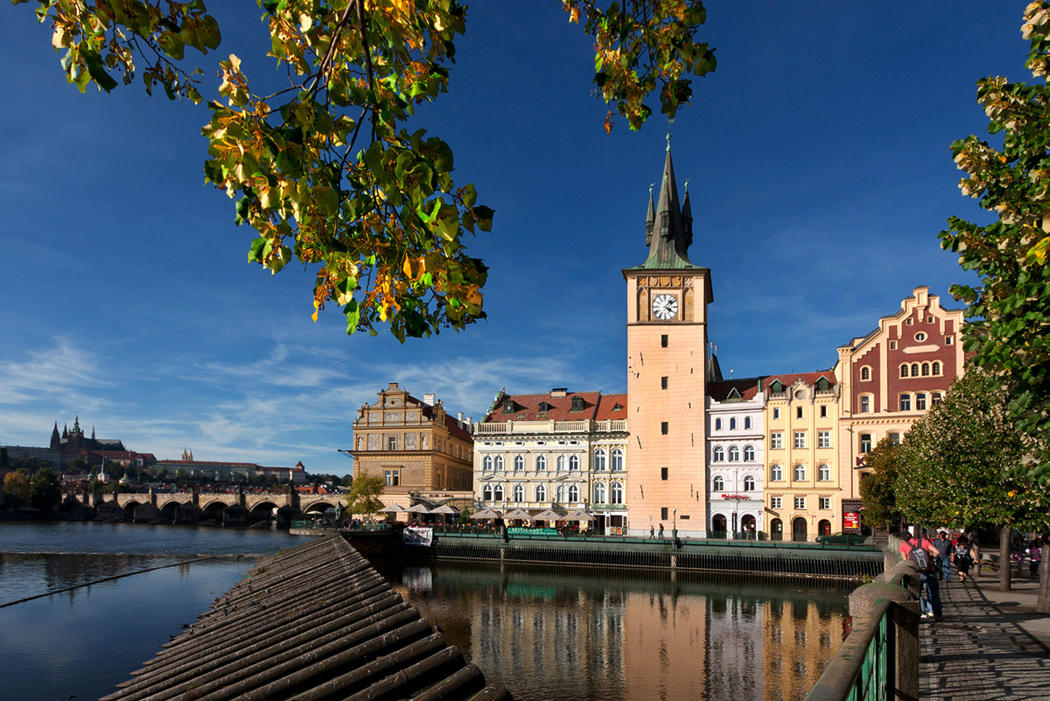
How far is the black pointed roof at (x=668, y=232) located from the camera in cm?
5769

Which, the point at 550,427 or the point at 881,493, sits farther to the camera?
the point at 550,427

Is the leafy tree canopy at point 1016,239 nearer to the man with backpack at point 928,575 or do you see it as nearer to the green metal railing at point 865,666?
the green metal railing at point 865,666

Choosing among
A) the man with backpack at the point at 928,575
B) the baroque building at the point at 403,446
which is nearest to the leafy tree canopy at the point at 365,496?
the baroque building at the point at 403,446

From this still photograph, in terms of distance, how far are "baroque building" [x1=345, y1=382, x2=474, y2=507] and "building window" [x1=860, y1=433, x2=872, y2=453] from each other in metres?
35.6

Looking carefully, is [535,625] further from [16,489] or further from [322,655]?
[16,489]

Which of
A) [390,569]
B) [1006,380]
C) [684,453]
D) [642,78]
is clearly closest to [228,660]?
[642,78]

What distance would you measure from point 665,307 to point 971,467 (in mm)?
36151

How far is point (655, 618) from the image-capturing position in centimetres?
2866

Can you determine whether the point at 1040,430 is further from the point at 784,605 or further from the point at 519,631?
the point at 784,605

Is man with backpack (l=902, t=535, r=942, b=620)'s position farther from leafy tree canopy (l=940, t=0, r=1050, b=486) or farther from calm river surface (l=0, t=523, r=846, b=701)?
leafy tree canopy (l=940, t=0, r=1050, b=486)

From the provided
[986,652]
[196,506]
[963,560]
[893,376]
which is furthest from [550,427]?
[196,506]

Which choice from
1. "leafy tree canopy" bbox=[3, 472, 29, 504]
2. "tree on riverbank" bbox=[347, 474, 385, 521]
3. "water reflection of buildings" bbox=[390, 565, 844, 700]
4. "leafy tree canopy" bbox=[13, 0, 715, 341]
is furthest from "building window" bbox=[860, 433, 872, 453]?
"leafy tree canopy" bbox=[3, 472, 29, 504]

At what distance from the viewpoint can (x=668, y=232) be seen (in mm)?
58188

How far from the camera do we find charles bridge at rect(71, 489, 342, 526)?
10088 cm
